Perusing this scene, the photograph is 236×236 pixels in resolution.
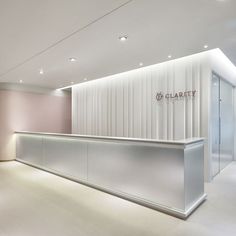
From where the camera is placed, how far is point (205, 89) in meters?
5.34

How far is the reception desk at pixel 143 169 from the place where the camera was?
10.9ft

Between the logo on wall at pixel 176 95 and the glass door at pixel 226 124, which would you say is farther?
the glass door at pixel 226 124

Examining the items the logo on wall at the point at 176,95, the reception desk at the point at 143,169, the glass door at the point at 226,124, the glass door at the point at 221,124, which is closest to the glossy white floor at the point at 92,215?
the reception desk at the point at 143,169

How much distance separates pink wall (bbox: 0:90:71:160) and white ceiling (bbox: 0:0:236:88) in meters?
3.00

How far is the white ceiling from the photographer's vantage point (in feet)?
9.62

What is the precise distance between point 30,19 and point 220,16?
9.70ft

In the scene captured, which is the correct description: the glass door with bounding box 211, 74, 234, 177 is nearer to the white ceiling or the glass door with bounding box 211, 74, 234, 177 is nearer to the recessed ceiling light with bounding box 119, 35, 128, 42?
the white ceiling

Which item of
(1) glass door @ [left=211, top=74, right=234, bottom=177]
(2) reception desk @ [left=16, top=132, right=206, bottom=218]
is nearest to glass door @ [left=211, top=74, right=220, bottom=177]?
(1) glass door @ [left=211, top=74, right=234, bottom=177]

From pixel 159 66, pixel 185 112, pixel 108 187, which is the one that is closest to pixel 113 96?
pixel 159 66

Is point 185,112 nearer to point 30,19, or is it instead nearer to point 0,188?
point 30,19

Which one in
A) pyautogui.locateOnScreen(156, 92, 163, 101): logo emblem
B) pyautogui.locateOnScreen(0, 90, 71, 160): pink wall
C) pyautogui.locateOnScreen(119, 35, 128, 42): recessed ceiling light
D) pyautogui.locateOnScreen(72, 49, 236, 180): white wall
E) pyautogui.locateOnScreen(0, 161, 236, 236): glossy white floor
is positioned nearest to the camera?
pyautogui.locateOnScreen(0, 161, 236, 236): glossy white floor

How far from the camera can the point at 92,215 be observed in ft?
11.0

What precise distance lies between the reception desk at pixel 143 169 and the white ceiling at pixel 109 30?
1963mm

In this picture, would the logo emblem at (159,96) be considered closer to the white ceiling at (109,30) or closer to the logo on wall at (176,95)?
the logo on wall at (176,95)
